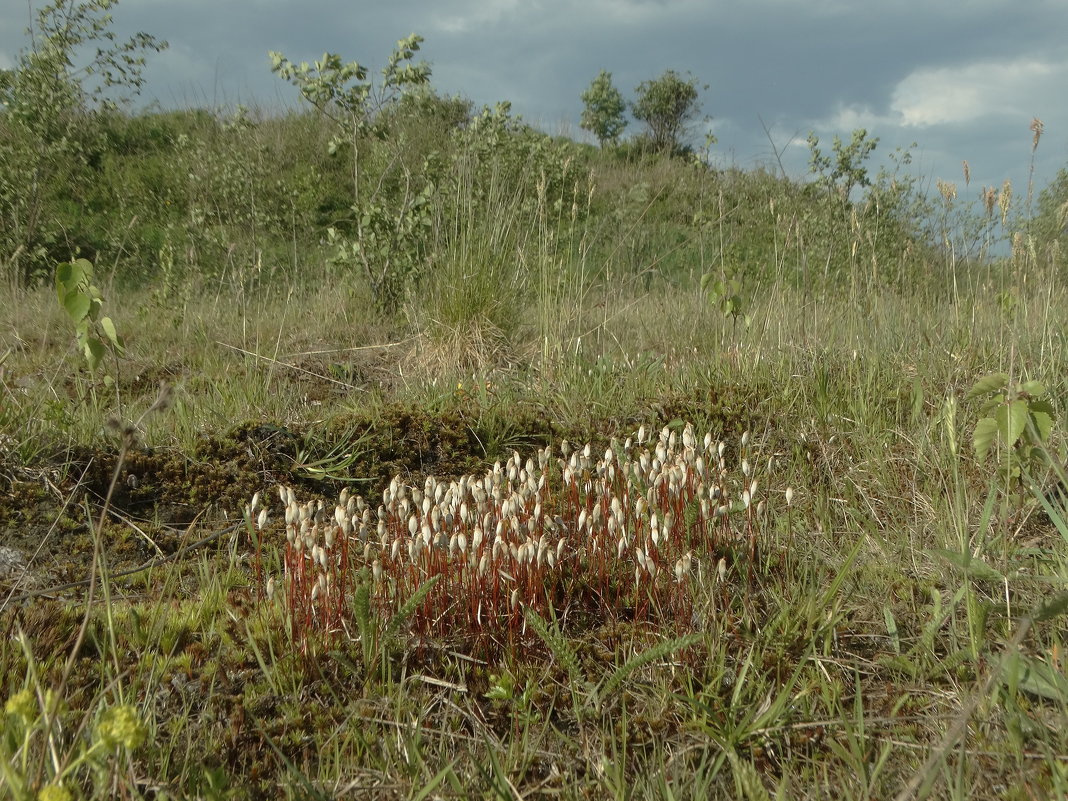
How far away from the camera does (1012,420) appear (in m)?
2.62

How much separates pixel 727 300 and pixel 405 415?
85.3 inches

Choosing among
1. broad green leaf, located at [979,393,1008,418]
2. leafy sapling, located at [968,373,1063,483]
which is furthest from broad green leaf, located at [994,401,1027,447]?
broad green leaf, located at [979,393,1008,418]

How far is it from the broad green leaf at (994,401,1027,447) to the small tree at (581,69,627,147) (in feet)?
82.7

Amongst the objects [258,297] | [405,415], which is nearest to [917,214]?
[405,415]

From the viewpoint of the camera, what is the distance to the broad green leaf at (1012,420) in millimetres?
2596

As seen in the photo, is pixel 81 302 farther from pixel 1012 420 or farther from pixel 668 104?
pixel 668 104

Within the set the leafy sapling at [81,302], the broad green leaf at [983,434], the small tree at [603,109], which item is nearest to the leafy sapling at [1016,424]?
the broad green leaf at [983,434]

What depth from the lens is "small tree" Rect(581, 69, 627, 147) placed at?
27.7 m

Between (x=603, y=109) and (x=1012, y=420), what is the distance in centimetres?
2816

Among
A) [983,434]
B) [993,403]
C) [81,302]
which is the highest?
[81,302]

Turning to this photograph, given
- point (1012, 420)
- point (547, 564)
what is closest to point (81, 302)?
point (547, 564)

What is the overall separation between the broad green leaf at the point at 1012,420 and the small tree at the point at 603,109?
82.7ft

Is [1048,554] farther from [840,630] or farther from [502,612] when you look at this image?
[502,612]

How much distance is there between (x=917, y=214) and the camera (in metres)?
7.93
